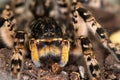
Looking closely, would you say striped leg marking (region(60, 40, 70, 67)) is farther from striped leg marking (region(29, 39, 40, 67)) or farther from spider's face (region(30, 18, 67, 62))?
striped leg marking (region(29, 39, 40, 67))

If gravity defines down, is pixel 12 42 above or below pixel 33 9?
above

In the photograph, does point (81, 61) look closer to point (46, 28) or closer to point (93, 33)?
point (93, 33)

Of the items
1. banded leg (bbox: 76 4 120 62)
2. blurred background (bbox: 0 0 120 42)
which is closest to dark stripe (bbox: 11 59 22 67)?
banded leg (bbox: 76 4 120 62)

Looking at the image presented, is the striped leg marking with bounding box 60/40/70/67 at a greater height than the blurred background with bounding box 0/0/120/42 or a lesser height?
lesser

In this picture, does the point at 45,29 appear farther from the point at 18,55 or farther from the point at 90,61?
the point at 90,61

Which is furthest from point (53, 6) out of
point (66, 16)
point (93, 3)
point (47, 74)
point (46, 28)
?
point (93, 3)

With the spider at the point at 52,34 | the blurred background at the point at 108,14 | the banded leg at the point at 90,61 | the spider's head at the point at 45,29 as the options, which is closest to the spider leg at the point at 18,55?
the spider at the point at 52,34

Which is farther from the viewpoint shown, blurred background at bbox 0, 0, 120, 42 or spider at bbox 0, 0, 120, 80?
blurred background at bbox 0, 0, 120, 42

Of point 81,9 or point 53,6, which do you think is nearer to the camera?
point 53,6

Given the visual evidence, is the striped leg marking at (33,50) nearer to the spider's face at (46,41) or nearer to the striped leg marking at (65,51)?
the spider's face at (46,41)
